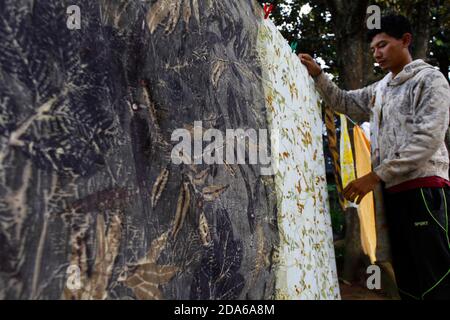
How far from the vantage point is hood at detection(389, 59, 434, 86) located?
83.8 inches

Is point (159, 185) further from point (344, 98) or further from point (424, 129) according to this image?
point (344, 98)

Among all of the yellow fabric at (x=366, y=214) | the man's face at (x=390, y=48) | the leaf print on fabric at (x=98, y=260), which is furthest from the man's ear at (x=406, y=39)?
the leaf print on fabric at (x=98, y=260)

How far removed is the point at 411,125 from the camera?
204cm

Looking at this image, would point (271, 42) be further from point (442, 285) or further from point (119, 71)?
point (442, 285)

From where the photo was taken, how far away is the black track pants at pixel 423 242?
1969mm

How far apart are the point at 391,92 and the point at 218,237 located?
1.33m

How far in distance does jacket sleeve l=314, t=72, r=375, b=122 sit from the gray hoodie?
8.4 inches

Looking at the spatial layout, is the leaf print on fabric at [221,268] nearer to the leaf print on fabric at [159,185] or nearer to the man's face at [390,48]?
the leaf print on fabric at [159,185]

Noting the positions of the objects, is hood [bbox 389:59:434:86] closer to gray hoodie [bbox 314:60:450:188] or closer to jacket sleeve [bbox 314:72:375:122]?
gray hoodie [bbox 314:60:450:188]

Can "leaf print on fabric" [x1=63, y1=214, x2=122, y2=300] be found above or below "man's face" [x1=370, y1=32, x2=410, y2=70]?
below

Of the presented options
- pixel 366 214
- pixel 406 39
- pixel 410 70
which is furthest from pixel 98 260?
pixel 366 214

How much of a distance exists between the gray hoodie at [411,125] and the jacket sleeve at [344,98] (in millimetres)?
214

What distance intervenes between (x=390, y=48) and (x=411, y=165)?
1.93 feet

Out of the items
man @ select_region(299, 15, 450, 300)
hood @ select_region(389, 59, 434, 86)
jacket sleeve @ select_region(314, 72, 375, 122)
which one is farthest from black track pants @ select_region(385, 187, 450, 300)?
jacket sleeve @ select_region(314, 72, 375, 122)
